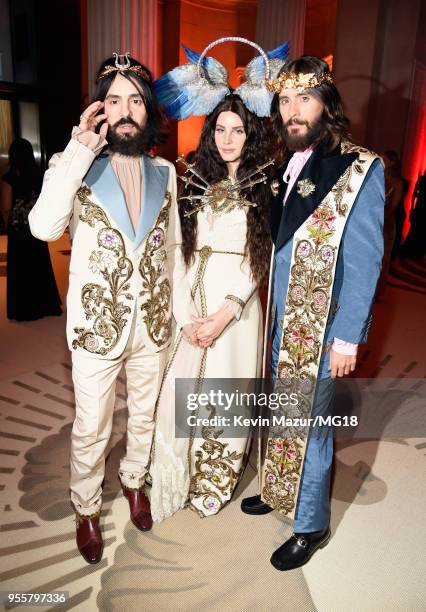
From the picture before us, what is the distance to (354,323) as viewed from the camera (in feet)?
6.04

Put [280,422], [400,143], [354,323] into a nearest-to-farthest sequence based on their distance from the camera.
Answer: [354,323] → [280,422] → [400,143]

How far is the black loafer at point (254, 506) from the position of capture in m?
2.38

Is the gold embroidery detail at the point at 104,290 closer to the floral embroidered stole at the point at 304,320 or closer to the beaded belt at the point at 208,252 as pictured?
the beaded belt at the point at 208,252

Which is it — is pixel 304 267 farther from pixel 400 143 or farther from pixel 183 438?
pixel 400 143

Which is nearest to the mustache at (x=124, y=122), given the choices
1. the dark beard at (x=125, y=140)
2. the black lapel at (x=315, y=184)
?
the dark beard at (x=125, y=140)

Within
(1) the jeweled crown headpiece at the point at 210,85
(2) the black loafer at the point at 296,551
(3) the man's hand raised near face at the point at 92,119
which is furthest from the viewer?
(1) the jeweled crown headpiece at the point at 210,85

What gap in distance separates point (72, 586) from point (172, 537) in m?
0.46

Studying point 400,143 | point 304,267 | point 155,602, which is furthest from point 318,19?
point 155,602

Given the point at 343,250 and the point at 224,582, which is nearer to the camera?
the point at 343,250

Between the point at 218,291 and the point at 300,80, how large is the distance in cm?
89

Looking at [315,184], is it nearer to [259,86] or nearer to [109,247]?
[259,86]

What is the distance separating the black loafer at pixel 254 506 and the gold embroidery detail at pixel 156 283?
920 mm

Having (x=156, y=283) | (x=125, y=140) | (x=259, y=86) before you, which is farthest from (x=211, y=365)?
(x=259, y=86)

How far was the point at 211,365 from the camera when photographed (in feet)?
7.36
